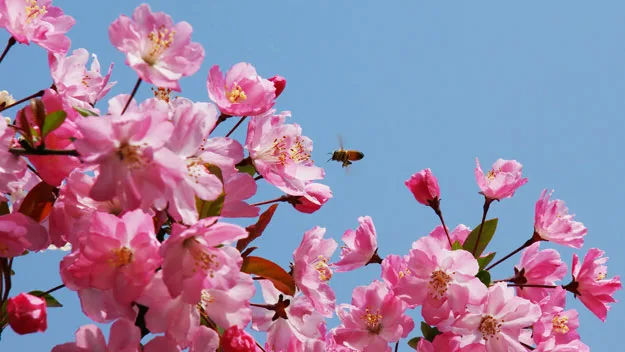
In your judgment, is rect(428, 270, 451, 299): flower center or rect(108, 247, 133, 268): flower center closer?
rect(108, 247, 133, 268): flower center

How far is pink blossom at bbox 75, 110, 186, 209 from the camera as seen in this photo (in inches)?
64.2

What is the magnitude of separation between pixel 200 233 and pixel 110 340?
44 cm

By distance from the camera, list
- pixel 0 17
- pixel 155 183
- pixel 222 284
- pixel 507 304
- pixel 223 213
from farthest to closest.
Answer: pixel 507 304 < pixel 0 17 < pixel 223 213 < pixel 222 284 < pixel 155 183

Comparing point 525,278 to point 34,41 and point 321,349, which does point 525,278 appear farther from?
point 34,41

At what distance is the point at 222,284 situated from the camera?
5.84 ft

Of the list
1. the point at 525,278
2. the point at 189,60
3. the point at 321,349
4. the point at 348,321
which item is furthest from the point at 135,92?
the point at 525,278

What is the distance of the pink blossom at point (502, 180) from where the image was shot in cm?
293

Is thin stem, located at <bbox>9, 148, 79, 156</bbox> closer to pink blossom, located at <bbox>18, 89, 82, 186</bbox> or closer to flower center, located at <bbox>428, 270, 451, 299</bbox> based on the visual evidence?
pink blossom, located at <bbox>18, 89, 82, 186</bbox>

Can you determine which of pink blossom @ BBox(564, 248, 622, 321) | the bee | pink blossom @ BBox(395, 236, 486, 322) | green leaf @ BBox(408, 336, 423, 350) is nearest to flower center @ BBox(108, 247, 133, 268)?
pink blossom @ BBox(395, 236, 486, 322)

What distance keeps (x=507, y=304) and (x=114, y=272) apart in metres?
1.43

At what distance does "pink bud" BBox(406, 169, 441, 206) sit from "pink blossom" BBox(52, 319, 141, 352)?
1.41 m

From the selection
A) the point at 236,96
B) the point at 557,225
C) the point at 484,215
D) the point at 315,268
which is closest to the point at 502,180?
the point at 484,215

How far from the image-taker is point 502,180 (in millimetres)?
2924

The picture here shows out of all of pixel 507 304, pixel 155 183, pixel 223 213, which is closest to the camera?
pixel 155 183
